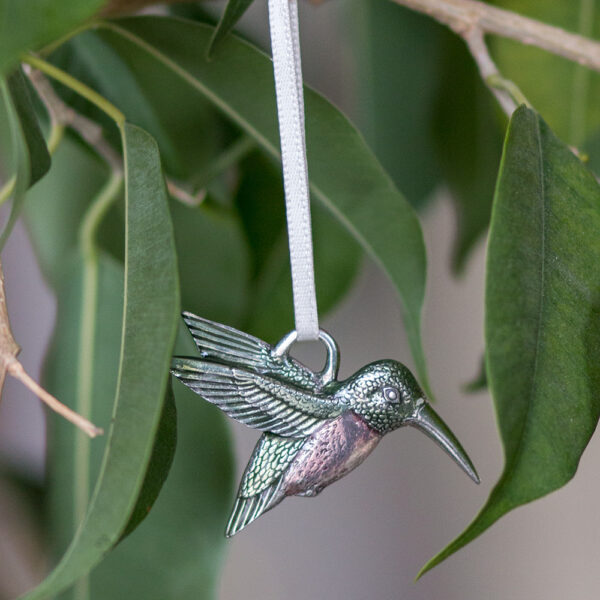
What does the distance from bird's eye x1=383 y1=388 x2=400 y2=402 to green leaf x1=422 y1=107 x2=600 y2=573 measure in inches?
4.7

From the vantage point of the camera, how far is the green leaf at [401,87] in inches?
32.4

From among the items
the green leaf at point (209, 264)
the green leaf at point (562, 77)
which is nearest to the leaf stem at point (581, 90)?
the green leaf at point (562, 77)

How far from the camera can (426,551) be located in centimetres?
125

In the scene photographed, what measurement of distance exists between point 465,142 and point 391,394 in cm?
44

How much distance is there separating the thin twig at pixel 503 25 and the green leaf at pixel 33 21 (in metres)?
0.32

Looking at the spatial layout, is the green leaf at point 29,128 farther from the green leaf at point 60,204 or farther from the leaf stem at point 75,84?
the green leaf at point 60,204

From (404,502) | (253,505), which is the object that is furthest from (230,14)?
(404,502)

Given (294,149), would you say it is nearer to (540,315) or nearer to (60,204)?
(540,315)

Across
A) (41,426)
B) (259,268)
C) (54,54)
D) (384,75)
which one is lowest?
(41,426)

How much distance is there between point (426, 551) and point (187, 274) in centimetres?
71

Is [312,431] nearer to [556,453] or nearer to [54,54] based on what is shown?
[556,453]

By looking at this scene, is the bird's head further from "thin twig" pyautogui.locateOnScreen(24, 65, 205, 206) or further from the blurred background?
the blurred background

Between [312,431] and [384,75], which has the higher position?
[384,75]

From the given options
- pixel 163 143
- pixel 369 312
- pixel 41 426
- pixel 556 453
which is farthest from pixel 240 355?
pixel 41 426
